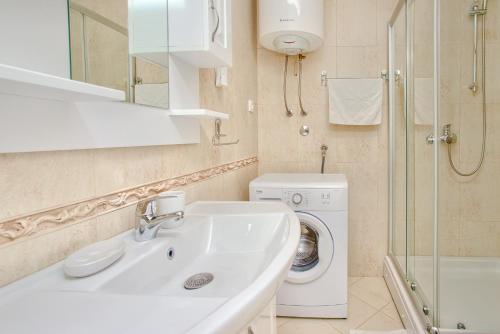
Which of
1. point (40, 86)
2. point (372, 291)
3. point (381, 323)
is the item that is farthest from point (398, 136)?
point (40, 86)

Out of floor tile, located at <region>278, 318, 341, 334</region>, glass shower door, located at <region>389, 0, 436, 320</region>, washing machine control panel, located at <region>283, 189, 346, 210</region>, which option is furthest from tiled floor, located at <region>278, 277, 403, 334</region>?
washing machine control panel, located at <region>283, 189, 346, 210</region>

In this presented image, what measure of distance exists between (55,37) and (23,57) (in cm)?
11

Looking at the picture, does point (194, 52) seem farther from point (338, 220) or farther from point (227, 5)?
point (338, 220)

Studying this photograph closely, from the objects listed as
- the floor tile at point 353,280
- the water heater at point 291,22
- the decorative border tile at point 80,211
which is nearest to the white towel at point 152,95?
the decorative border tile at point 80,211

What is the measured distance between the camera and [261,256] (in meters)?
0.98

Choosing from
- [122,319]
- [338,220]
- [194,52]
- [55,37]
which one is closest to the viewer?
[122,319]

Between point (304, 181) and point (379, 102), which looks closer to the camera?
point (304, 181)

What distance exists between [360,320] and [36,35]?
208 cm

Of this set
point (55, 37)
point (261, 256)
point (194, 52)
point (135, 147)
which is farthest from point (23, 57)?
point (261, 256)

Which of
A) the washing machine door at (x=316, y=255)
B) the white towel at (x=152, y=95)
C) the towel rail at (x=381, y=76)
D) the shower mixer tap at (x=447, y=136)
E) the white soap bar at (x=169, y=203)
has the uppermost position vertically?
the towel rail at (x=381, y=76)

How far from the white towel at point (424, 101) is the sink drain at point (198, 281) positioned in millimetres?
1345

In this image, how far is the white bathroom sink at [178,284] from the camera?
0.40 m

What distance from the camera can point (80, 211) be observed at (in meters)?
0.74

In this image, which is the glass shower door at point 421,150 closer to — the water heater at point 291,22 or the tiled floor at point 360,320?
the tiled floor at point 360,320
